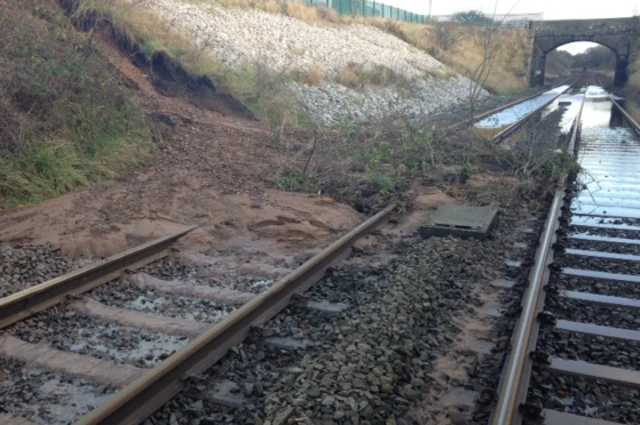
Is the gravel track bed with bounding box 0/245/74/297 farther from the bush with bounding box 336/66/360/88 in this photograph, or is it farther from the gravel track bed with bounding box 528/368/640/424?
the bush with bounding box 336/66/360/88

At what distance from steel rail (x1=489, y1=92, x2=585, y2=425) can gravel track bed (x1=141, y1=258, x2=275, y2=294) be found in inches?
96.0

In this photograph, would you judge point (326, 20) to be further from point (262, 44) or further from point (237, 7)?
point (262, 44)

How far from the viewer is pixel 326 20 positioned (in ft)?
114

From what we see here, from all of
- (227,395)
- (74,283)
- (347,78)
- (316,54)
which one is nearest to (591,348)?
(227,395)

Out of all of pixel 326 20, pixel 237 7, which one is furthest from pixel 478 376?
pixel 326 20

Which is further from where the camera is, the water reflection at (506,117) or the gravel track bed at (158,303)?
the water reflection at (506,117)

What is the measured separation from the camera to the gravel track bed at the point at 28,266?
234 inches

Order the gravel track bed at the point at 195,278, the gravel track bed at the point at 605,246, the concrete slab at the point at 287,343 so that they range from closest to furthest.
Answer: the concrete slab at the point at 287,343, the gravel track bed at the point at 195,278, the gravel track bed at the point at 605,246

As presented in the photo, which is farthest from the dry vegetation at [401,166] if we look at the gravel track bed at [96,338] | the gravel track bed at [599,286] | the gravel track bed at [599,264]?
the gravel track bed at [96,338]

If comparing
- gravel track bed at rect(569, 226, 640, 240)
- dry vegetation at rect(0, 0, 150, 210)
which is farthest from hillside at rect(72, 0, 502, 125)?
gravel track bed at rect(569, 226, 640, 240)

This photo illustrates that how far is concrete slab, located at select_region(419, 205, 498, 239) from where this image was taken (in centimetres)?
748

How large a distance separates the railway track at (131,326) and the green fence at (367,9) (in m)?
32.6

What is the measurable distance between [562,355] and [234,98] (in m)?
12.9

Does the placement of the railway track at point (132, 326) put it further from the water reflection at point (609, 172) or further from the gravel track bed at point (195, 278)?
the water reflection at point (609, 172)
